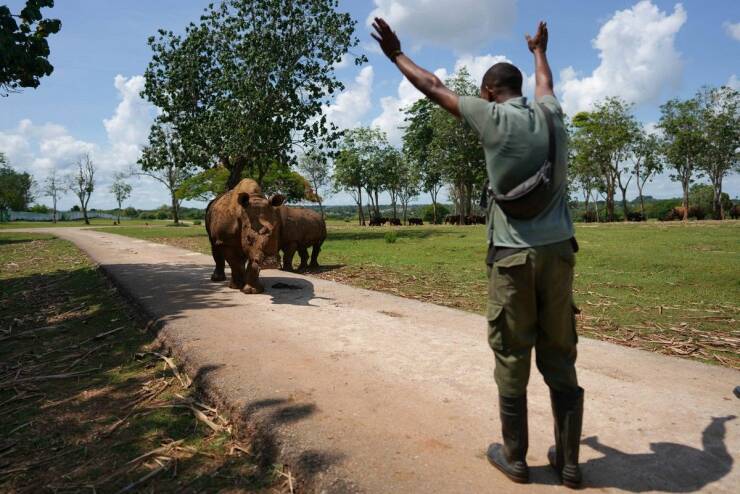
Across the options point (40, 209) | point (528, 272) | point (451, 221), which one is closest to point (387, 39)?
point (528, 272)

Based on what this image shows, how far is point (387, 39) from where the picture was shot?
123 inches

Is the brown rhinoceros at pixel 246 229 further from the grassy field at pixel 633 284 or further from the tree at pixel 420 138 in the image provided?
the tree at pixel 420 138

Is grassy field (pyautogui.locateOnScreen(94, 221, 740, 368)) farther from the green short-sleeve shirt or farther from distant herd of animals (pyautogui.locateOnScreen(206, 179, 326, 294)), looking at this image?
the green short-sleeve shirt

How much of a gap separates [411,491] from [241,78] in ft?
79.1

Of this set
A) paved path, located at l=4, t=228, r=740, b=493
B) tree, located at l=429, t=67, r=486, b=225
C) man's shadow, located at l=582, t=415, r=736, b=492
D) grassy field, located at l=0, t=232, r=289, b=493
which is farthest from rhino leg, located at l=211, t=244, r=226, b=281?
tree, located at l=429, t=67, r=486, b=225

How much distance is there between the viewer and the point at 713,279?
9.39m

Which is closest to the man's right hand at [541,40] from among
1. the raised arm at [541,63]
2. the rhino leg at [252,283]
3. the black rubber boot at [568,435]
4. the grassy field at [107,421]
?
the raised arm at [541,63]

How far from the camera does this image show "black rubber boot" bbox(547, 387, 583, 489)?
8.45 ft

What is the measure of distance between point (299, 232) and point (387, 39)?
30.3ft

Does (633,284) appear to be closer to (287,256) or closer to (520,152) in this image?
(287,256)

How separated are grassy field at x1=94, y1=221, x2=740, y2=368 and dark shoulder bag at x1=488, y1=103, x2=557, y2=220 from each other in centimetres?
371

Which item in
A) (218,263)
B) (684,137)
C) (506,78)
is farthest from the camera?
(684,137)

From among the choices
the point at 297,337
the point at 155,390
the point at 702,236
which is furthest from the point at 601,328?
the point at 702,236

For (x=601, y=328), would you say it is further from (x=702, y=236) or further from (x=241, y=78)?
(x=241, y=78)
